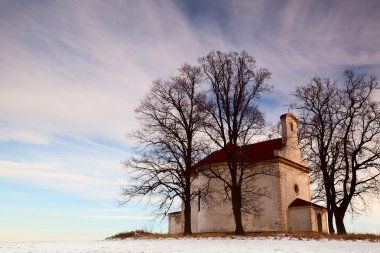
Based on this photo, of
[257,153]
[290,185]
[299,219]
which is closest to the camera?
[299,219]

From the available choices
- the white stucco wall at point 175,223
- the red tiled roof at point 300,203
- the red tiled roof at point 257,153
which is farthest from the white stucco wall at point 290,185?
the white stucco wall at point 175,223

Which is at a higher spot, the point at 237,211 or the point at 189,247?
the point at 237,211

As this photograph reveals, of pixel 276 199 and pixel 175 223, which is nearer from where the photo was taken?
pixel 276 199

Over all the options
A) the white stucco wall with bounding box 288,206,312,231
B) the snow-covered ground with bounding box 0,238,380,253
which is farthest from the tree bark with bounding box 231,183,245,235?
the white stucco wall with bounding box 288,206,312,231

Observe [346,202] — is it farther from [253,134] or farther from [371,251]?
[371,251]

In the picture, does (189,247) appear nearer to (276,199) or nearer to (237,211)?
(237,211)

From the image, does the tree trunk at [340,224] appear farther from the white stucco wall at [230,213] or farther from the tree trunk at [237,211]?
the tree trunk at [237,211]

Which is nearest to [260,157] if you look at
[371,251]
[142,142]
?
[142,142]

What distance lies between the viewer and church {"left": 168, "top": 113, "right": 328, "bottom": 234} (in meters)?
32.8

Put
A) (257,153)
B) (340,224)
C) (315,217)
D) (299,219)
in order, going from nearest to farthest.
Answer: (340,224)
(299,219)
(315,217)
(257,153)

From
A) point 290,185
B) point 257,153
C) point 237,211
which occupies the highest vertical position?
point 257,153

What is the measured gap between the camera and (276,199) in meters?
32.8

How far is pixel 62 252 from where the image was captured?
13750 mm

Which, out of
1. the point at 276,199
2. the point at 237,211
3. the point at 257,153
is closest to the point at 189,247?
the point at 237,211
